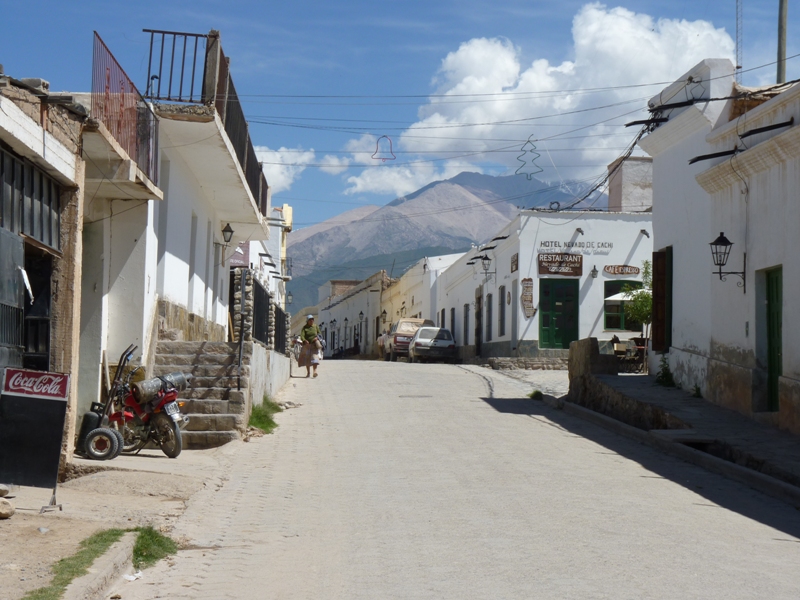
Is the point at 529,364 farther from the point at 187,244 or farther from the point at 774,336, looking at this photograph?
the point at 774,336

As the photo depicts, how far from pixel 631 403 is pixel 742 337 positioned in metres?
2.22

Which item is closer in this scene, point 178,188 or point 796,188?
point 796,188

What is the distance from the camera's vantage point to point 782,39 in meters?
22.2

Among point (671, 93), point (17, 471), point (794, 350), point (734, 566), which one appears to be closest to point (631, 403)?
point (794, 350)

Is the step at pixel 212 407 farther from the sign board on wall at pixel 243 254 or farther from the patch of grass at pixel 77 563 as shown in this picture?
the sign board on wall at pixel 243 254

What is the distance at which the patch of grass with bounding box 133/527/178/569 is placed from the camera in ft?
22.0

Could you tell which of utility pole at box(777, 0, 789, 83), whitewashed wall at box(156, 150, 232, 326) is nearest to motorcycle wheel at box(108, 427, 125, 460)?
whitewashed wall at box(156, 150, 232, 326)

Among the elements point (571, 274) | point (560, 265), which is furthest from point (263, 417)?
point (571, 274)

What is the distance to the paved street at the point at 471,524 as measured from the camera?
6043 mm

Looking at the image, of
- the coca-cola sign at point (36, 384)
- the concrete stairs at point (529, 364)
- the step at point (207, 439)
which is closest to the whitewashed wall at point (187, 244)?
the step at point (207, 439)

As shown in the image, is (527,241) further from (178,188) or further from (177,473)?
(177,473)

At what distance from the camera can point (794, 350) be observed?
13.0m

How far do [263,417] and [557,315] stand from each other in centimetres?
1833

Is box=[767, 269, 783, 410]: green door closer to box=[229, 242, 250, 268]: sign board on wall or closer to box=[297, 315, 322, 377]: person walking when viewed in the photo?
box=[297, 315, 322, 377]: person walking
